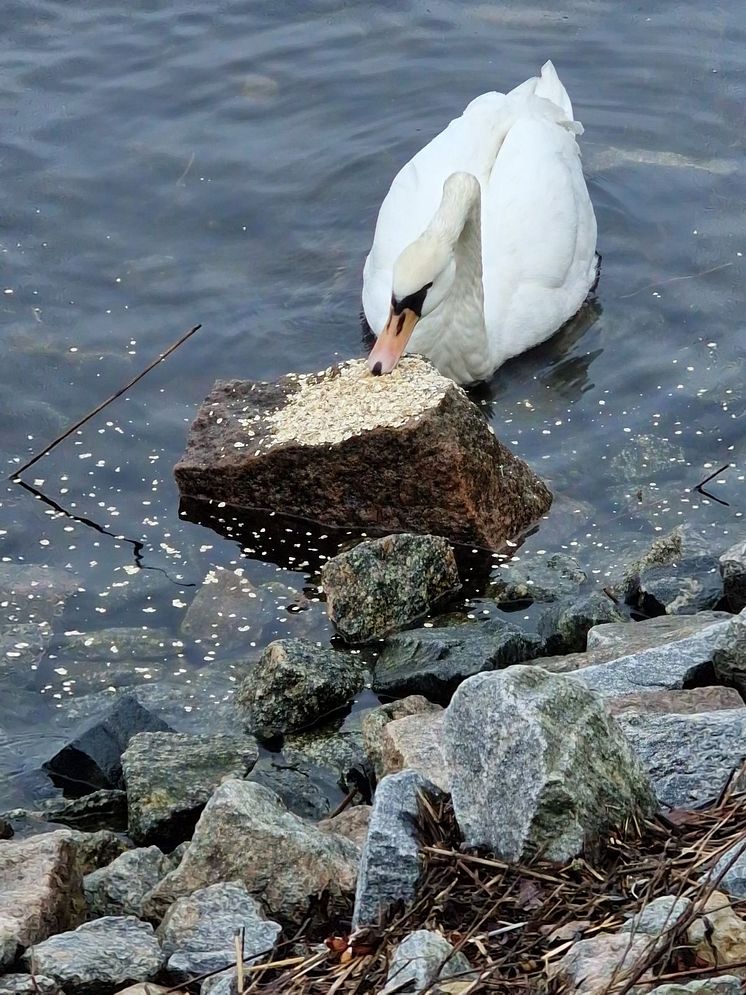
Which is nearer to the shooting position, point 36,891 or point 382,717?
point 36,891

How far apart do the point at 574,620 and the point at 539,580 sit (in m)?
0.53

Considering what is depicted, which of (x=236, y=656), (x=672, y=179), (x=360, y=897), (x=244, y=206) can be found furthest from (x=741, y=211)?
(x=360, y=897)

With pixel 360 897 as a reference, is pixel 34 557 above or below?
below

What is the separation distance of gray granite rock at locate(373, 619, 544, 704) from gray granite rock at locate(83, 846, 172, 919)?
1.46 meters

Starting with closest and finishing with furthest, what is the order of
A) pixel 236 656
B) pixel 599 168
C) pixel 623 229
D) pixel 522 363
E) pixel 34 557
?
pixel 236 656
pixel 34 557
pixel 522 363
pixel 623 229
pixel 599 168

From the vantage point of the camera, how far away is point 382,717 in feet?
16.2

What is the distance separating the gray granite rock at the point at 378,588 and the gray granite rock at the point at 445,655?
23 cm

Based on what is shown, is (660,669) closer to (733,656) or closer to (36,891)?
(733,656)

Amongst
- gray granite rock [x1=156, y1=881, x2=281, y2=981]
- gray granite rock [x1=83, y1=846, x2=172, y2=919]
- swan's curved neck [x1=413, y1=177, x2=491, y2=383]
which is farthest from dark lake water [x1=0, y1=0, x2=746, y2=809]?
gray granite rock [x1=156, y1=881, x2=281, y2=981]

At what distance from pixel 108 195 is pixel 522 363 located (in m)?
2.97

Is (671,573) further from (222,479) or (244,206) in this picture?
(244,206)

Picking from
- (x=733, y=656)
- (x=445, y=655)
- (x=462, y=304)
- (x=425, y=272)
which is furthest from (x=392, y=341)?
(x=733, y=656)

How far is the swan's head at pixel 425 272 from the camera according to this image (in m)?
6.98

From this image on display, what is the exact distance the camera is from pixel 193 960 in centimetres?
331
